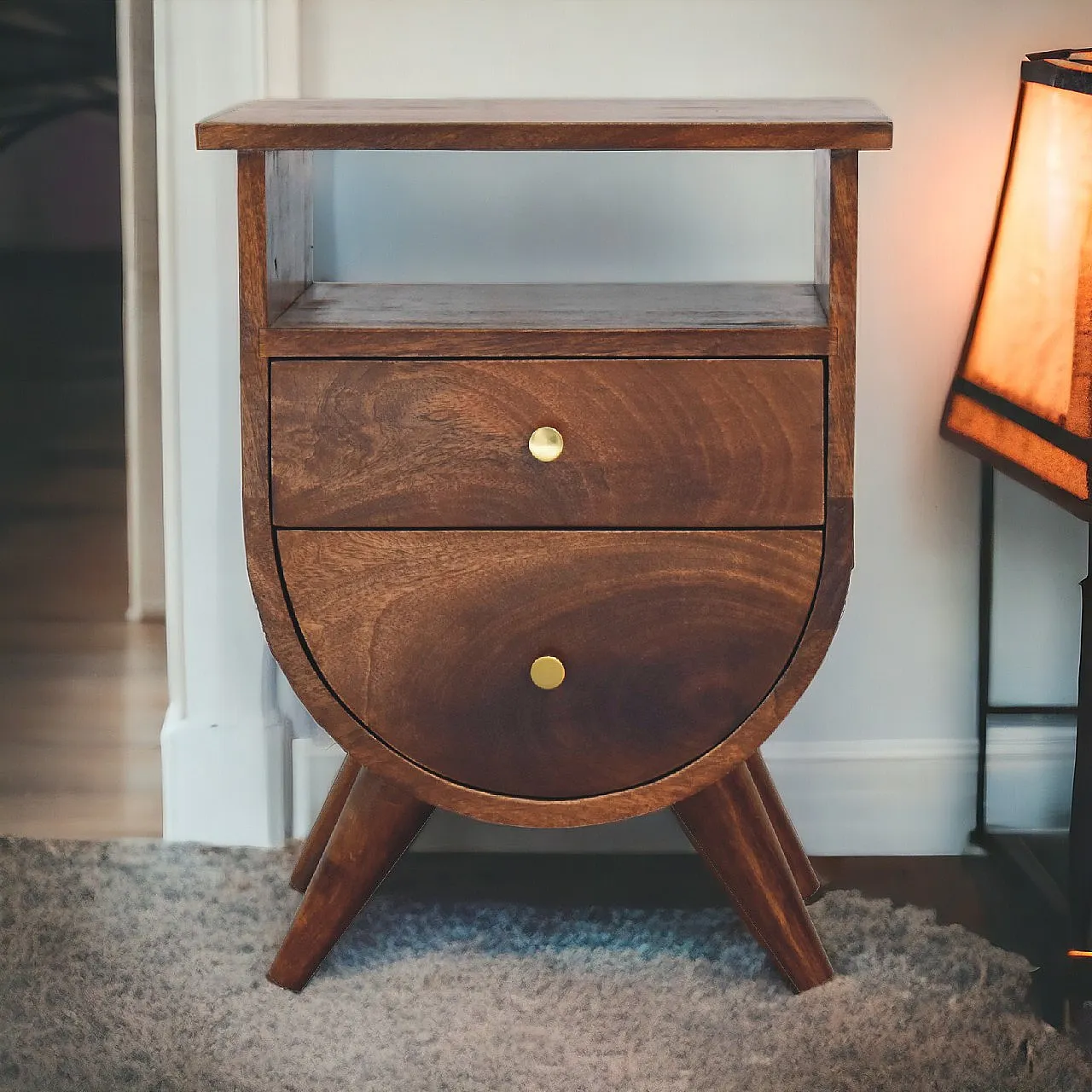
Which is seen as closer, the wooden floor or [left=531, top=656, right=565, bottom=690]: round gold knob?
[left=531, top=656, right=565, bottom=690]: round gold knob

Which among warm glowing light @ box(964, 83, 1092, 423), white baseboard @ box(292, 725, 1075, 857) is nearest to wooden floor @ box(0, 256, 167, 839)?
white baseboard @ box(292, 725, 1075, 857)

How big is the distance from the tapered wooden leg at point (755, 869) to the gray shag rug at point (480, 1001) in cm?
3

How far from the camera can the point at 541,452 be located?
3.53ft

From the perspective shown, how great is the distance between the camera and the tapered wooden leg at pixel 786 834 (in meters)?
1.39

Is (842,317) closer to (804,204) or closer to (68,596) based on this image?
(804,204)

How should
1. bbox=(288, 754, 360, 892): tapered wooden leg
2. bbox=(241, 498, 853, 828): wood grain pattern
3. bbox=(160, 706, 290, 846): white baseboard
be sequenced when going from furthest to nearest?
bbox=(160, 706, 290, 846): white baseboard < bbox=(288, 754, 360, 892): tapered wooden leg < bbox=(241, 498, 853, 828): wood grain pattern

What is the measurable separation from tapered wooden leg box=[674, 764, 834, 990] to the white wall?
13.0 inches

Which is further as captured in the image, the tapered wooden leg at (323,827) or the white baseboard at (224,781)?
the white baseboard at (224,781)

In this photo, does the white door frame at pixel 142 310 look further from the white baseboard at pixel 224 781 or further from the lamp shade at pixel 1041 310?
the lamp shade at pixel 1041 310

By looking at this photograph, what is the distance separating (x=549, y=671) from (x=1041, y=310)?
535 mm

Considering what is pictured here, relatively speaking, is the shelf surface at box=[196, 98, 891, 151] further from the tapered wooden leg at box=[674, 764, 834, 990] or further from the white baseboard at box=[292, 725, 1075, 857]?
the white baseboard at box=[292, 725, 1075, 857]

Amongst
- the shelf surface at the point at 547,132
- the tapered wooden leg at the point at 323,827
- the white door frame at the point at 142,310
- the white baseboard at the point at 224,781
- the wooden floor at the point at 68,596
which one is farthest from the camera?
the white door frame at the point at 142,310

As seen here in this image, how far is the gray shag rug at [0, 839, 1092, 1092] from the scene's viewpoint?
111cm

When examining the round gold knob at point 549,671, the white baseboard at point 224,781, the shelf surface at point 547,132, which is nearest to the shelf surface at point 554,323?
the shelf surface at point 547,132
